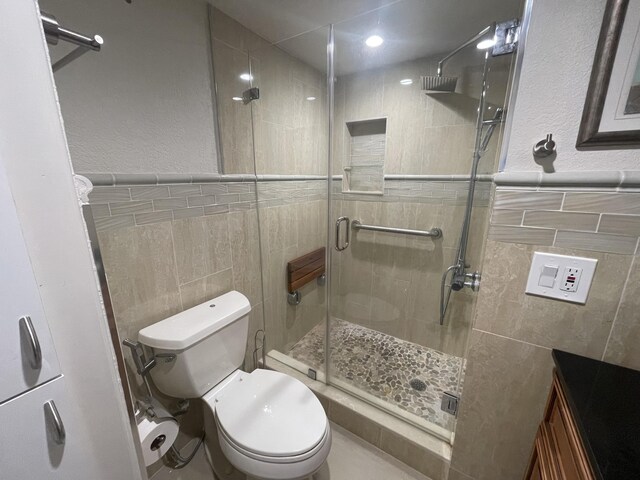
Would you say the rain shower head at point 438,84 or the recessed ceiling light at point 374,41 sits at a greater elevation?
the recessed ceiling light at point 374,41

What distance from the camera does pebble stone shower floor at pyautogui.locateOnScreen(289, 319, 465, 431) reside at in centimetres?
149

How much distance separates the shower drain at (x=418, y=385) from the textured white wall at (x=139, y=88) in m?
1.76

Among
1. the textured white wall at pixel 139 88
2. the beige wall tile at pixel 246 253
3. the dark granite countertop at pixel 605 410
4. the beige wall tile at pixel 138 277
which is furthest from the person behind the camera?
the beige wall tile at pixel 246 253

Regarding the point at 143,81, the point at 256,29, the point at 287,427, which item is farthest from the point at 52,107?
the point at 256,29

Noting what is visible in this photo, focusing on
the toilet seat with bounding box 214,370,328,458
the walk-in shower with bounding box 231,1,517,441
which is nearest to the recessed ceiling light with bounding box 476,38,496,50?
the walk-in shower with bounding box 231,1,517,441

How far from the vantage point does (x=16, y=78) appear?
1.18ft

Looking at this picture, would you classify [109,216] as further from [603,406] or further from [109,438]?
[603,406]

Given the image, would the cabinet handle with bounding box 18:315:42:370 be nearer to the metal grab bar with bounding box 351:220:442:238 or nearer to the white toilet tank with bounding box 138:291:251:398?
the white toilet tank with bounding box 138:291:251:398

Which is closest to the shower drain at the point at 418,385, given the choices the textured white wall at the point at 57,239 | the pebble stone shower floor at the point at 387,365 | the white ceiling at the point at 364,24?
the pebble stone shower floor at the point at 387,365

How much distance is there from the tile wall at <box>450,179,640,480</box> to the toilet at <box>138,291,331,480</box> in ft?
2.09

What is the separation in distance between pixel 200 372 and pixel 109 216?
72 cm

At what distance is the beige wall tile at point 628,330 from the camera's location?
0.69 meters

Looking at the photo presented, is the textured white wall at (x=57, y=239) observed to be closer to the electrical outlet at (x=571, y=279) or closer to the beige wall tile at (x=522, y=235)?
the beige wall tile at (x=522, y=235)

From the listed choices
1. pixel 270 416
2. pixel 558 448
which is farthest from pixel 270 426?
pixel 558 448
